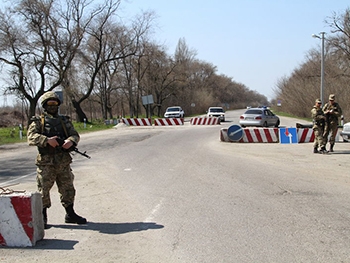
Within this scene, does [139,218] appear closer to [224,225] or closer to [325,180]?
[224,225]

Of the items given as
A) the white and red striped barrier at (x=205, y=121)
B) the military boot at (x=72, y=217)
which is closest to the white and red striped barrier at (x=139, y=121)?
the white and red striped barrier at (x=205, y=121)

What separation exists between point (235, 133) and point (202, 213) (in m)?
12.5

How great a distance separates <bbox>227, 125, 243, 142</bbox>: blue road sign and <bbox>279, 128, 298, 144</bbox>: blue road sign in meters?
1.78

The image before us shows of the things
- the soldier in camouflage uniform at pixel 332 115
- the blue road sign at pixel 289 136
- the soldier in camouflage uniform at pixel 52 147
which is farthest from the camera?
the blue road sign at pixel 289 136

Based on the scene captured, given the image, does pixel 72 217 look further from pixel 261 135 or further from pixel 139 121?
pixel 139 121

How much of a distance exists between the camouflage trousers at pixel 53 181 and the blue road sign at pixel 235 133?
13.4 m

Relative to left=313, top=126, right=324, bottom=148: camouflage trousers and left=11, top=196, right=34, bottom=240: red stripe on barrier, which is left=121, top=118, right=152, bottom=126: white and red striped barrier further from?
left=11, top=196, right=34, bottom=240: red stripe on barrier

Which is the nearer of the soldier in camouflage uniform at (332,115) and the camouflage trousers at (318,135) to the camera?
the soldier in camouflage uniform at (332,115)

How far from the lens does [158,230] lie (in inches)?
226

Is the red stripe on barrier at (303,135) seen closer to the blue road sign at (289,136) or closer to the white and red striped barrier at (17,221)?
the blue road sign at (289,136)

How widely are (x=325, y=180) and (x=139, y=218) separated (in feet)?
16.5

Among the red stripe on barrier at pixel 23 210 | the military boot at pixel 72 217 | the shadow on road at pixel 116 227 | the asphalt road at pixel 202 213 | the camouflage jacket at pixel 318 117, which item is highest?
the camouflage jacket at pixel 318 117

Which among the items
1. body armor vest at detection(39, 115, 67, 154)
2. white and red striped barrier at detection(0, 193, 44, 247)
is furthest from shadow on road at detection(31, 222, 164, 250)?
body armor vest at detection(39, 115, 67, 154)

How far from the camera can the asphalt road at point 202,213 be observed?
487cm
